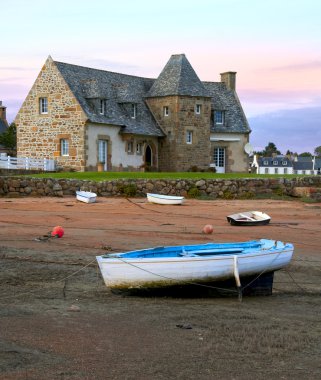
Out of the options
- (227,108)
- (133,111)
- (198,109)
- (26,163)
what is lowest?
(26,163)

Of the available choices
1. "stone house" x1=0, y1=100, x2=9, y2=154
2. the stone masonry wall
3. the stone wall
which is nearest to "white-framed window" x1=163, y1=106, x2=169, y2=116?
the stone masonry wall

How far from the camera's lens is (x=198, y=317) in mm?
10547

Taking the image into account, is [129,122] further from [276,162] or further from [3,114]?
[276,162]

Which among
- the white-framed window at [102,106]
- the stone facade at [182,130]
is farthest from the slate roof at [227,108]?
the white-framed window at [102,106]

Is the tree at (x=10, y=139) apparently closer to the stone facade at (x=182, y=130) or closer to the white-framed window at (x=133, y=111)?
the stone facade at (x=182, y=130)

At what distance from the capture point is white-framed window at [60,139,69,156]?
142 ft

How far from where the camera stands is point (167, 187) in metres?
32.0

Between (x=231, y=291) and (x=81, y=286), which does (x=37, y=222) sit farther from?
(x=231, y=291)

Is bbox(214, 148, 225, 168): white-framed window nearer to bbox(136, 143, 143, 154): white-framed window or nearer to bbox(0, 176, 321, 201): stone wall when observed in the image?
bbox(136, 143, 143, 154): white-framed window

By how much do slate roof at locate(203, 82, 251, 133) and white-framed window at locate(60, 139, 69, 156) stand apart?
12082mm

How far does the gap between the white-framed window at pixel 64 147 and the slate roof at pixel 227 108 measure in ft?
39.6

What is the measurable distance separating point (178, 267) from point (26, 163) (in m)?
28.8

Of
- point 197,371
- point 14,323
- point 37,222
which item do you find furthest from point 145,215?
point 197,371

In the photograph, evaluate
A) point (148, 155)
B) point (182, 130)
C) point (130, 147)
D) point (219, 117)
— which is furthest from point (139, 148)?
point (219, 117)
